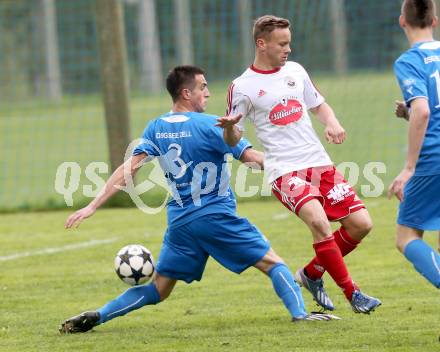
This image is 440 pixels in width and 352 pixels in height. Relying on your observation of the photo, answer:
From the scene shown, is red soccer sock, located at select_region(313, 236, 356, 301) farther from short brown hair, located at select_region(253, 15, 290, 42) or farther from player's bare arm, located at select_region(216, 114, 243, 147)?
short brown hair, located at select_region(253, 15, 290, 42)

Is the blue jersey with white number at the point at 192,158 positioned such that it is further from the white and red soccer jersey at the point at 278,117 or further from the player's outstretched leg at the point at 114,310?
the player's outstretched leg at the point at 114,310

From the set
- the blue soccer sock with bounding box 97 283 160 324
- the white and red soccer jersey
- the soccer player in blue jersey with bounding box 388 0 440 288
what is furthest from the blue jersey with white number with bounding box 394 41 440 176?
the blue soccer sock with bounding box 97 283 160 324

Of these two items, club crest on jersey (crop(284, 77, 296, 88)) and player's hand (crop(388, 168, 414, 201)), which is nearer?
player's hand (crop(388, 168, 414, 201))

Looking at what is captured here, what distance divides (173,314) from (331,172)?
5.09ft

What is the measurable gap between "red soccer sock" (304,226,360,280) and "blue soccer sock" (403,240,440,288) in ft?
3.79

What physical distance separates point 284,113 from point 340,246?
1.00 meters

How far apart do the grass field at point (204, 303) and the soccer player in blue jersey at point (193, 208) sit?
234mm

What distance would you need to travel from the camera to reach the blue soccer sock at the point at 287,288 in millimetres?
6910

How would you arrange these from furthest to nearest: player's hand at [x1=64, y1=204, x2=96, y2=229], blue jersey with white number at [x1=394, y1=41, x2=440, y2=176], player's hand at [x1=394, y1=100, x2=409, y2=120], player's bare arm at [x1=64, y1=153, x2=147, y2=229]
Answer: player's bare arm at [x1=64, y1=153, x2=147, y2=229] < player's hand at [x1=64, y1=204, x2=96, y2=229] < player's hand at [x1=394, y1=100, x2=409, y2=120] < blue jersey with white number at [x1=394, y1=41, x2=440, y2=176]

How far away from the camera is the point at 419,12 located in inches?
241

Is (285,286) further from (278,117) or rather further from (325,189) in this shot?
(278,117)

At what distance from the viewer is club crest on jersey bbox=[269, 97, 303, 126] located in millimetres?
7223

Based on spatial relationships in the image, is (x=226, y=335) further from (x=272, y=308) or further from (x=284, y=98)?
(x=284, y=98)

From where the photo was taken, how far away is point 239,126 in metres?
7.08
